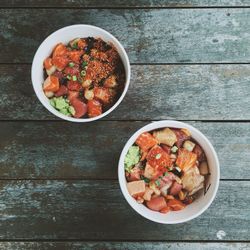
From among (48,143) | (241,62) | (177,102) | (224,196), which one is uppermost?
(241,62)

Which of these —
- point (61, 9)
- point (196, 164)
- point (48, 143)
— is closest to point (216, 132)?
point (196, 164)

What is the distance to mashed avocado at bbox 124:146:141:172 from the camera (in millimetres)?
1217

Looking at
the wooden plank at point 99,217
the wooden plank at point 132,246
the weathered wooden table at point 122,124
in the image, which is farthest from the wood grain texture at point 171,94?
the wooden plank at point 132,246

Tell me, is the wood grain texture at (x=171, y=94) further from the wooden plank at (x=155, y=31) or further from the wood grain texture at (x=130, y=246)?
Answer: the wood grain texture at (x=130, y=246)

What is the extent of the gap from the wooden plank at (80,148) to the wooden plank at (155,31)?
0.23 metres

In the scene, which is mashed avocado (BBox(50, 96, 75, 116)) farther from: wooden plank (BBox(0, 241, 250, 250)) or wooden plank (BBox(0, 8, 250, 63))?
wooden plank (BBox(0, 241, 250, 250))

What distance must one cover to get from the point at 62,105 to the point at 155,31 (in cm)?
41

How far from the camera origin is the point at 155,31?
4.46 ft

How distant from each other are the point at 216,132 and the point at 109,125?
13.9 inches

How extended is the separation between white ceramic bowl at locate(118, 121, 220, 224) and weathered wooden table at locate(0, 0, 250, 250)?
0.41 ft

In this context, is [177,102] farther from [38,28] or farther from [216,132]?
[38,28]

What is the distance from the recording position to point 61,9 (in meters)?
1.36

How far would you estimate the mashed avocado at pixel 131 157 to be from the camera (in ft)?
3.99

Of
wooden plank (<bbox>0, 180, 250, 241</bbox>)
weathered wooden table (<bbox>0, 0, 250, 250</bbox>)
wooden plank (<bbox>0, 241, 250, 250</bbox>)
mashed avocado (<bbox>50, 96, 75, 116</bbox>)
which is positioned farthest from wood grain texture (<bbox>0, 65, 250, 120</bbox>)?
wooden plank (<bbox>0, 241, 250, 250</bbox>)
